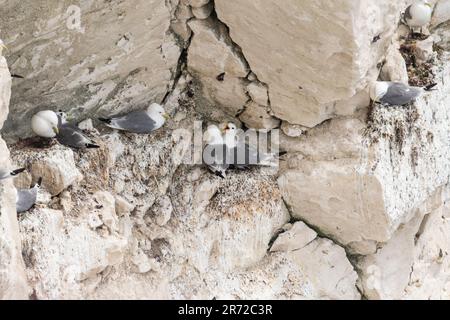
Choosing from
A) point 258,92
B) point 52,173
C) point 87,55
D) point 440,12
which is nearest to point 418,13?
point 440,12

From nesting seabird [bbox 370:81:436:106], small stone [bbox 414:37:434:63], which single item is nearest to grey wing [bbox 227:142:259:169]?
nesting seabird [bbox 370:81:436:106]

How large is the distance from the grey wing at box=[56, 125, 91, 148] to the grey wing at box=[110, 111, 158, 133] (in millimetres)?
402

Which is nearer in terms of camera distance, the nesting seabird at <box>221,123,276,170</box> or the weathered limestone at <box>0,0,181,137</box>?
the weathered limestone at <box>0,0,181,137</box>

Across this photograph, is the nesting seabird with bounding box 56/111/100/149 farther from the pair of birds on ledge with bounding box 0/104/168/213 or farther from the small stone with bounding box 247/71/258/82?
the small stone with bounding box 247/71/258/82

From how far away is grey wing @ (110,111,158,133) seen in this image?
24.0 ft

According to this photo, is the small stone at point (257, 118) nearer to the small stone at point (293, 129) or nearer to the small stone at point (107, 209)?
the small stone at point (293, 129)

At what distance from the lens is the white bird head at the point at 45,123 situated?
22.2 ft

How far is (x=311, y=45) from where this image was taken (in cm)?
695

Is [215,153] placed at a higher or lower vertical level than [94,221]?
higher

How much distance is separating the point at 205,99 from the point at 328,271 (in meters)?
2.01

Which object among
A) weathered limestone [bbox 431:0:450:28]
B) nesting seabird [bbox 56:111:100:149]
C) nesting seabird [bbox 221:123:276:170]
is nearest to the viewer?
nesting seabird [bbox 56:111:100:149]

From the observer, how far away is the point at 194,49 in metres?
7.55

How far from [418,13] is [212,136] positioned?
2371 mm

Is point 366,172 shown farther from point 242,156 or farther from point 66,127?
point 66,127
